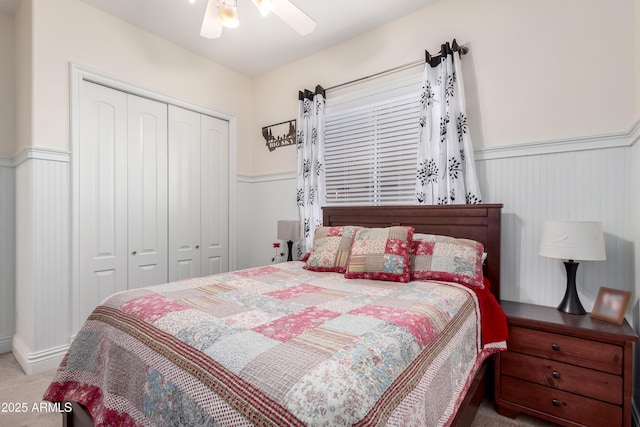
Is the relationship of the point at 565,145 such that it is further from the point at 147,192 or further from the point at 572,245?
the point at 147,192

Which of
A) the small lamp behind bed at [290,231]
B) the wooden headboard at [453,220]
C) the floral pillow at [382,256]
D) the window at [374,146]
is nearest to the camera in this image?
the floral pillow at [382,256]

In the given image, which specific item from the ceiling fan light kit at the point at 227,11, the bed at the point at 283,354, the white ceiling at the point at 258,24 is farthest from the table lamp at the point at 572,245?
the ceiling fan light kit at the point at 227,11

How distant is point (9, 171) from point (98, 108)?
94 centimetres

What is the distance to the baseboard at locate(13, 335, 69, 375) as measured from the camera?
2.31 meters

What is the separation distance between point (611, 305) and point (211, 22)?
2859 mm

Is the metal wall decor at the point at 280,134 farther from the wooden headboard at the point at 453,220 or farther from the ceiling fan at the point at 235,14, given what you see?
the ceiling fan at the point at 235,14

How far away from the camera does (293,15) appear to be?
1.92 m

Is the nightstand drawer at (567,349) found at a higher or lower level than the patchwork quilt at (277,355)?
lower

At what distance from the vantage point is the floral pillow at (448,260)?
6.24 ft

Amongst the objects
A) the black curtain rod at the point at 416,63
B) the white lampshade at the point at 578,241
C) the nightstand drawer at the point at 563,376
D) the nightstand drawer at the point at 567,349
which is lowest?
the nightstand drawer at the point at 563,376

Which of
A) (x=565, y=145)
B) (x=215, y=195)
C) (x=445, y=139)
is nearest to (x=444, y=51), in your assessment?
(x=445, y=139)

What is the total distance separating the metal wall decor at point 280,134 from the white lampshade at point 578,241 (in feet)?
8.54

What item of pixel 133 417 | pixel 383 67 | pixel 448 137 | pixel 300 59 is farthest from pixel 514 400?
pixel 300 59

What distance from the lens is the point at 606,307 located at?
175 cm
